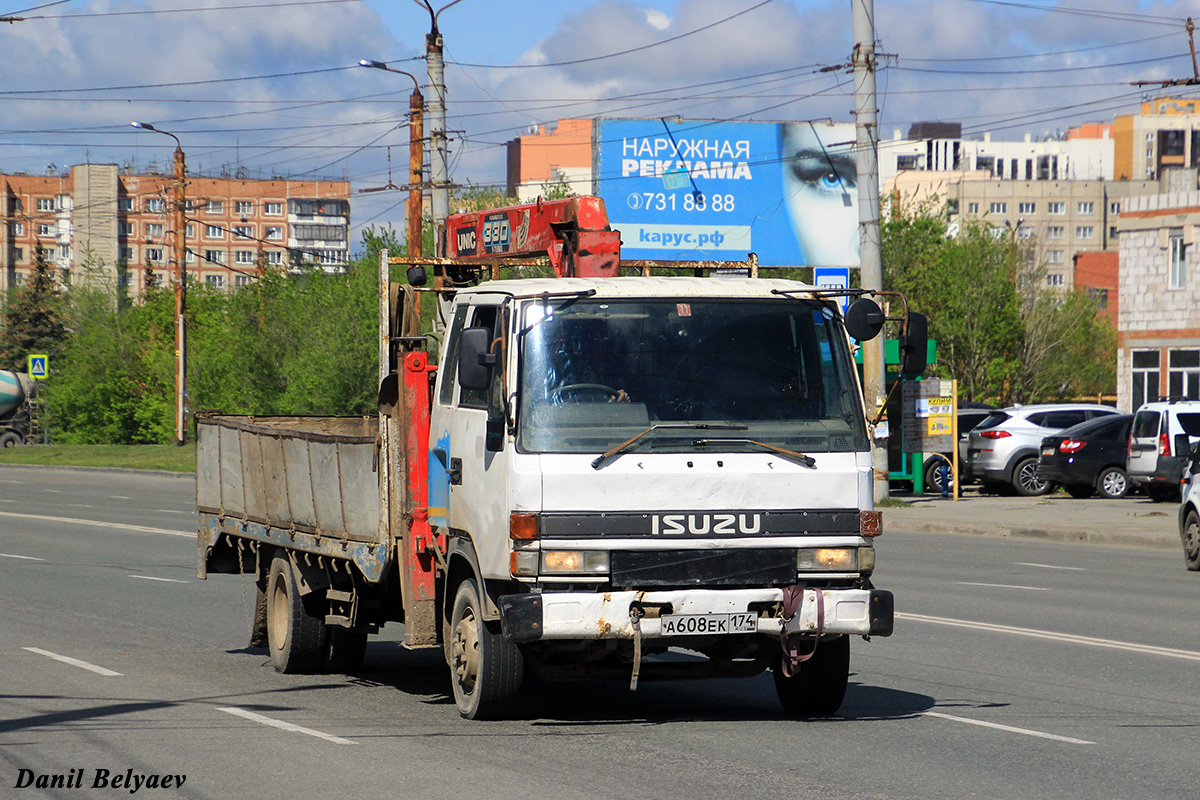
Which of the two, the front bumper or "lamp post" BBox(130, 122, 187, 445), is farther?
"lamp post" BBox(130, 122, 187, 445)

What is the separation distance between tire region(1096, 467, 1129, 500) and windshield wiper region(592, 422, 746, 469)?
916 inches

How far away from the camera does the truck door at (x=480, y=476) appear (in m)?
7.48

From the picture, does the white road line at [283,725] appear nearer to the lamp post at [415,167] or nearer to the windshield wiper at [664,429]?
the windshield wiper at [664,429]

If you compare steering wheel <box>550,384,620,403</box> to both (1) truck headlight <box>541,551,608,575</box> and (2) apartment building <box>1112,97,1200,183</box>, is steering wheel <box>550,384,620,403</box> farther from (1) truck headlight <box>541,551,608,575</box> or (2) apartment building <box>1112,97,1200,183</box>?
(2) apartment building <box>1112,97,1200,183</box>

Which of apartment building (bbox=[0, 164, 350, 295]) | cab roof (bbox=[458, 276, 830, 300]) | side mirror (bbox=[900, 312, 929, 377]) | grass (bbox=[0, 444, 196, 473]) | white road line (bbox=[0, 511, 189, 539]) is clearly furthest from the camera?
apartment building (bbox=[0, 164, 350, 295])

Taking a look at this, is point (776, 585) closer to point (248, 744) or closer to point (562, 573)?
point (562, 573)

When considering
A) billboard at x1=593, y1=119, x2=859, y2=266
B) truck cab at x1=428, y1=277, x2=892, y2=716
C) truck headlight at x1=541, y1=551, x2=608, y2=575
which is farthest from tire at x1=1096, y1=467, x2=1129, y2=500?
truck headlight at x1=541, y1=551, x2=608, y2=575

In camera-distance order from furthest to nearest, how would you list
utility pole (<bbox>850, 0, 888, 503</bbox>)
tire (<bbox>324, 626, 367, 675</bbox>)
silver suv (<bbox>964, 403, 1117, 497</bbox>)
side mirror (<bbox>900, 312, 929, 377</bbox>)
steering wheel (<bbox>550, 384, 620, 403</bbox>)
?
silver suv (<bbox>964, 403, 1117, 497</bbox>)
utility pole (<bbox>850, 0, 888, 503</bbox>)
tire (<bbox>324, 626, 367, 675</bbox>)
side mirror (<bbox>900, 312, 929, 377</bbox>)
steering wheel (<bbox>550, 384, 620, 403</bbox>)

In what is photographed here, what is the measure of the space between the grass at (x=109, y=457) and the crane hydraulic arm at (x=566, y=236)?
32.6m

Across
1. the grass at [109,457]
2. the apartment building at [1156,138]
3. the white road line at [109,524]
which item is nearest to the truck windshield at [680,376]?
the white road line at [109,524]

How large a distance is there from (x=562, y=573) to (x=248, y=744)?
1.73 m

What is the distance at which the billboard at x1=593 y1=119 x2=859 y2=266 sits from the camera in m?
38.0

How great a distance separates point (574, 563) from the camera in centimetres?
732

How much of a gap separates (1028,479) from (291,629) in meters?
23.5
